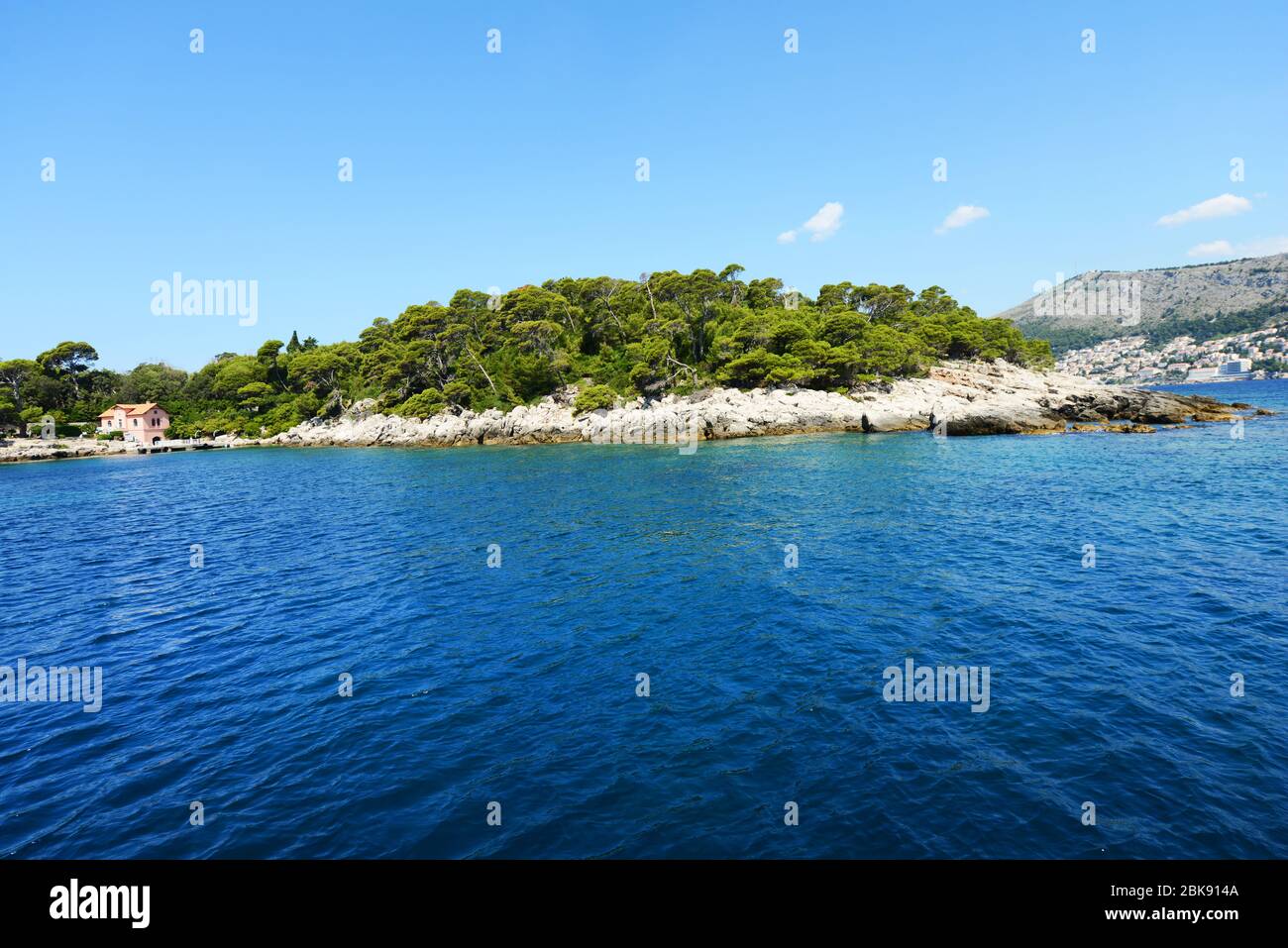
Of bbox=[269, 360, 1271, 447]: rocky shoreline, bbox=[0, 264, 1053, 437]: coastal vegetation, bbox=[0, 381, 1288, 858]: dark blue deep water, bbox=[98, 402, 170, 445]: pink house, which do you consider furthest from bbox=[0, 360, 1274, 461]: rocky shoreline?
bbox=[98, 402, 170, 445]: pink house

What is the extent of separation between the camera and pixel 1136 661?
1416cm

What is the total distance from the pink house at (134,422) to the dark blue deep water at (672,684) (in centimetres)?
9736

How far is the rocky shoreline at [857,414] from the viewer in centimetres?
6812

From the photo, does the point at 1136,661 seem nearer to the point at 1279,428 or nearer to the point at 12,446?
the point at 1279,428

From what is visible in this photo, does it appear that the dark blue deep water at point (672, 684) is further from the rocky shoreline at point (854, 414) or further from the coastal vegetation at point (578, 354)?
the coastal vegetation at point (578, 354)

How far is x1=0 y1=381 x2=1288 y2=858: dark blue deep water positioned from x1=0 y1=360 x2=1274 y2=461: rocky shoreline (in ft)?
122

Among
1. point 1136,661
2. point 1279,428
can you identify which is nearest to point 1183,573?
point 1136,661

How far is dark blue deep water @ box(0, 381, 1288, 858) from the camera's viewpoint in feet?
31.2

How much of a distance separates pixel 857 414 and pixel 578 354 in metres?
45.8

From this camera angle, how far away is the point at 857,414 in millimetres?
73062

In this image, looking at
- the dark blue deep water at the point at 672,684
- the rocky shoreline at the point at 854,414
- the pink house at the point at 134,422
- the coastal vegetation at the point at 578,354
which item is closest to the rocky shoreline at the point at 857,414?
the rocky shoreline at the point at 854,414

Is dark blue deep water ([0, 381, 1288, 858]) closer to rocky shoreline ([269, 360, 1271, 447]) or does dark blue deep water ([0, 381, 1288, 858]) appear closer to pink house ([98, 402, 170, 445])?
rocky shoreline ([269, 360, 1271, 447])

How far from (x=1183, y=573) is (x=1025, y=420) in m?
54.1

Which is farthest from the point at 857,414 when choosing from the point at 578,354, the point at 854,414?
the point at 578,354
